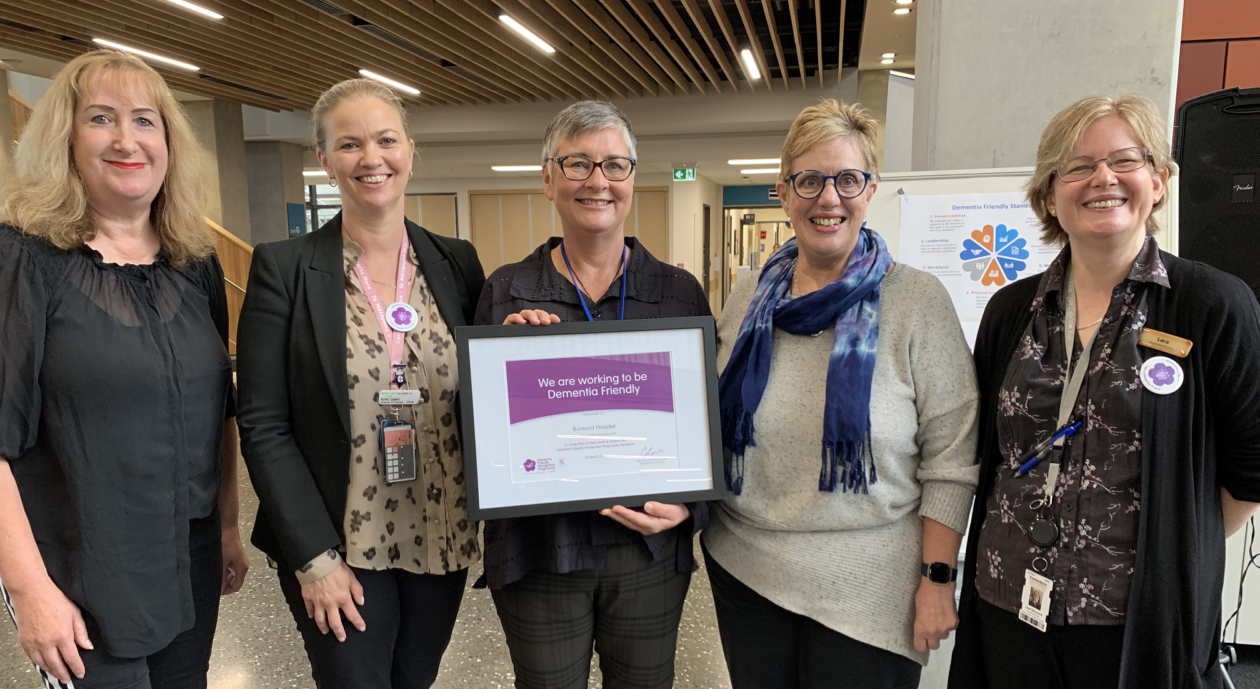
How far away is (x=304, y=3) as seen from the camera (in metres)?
6.22

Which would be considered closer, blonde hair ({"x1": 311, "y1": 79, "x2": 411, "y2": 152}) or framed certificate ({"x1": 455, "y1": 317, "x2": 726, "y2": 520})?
framed certificate ({"x1": 455, "y1": 317, "x2": 726, "y2": 520})

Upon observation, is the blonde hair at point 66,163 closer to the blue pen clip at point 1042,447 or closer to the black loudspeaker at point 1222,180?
the blue pen clip at point 1042,447

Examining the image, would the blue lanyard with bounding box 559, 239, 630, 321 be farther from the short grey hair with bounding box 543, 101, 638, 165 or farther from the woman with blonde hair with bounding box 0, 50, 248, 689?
the woman with blonde hair with bounding box 0, 50, 248, 689

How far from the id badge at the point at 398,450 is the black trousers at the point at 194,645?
0.47m

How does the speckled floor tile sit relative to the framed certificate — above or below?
below

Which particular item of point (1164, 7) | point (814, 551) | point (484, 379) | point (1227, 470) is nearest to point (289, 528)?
point (484, 379)

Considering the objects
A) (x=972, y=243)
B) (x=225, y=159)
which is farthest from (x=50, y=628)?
(x=225, y=159)

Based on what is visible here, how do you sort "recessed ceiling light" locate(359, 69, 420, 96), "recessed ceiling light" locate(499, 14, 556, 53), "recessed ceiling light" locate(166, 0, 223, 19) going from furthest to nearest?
"recessed ceiling light" locate(359, 69, 420, 96), "recessed ceiling light" locate(499, 14, 556, 53), "recessed ceiling light" locate(166, 0, 223, 19)

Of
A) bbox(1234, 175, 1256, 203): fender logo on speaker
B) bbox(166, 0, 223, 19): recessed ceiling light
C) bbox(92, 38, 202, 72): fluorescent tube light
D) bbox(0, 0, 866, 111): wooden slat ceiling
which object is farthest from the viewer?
bbox(92, 38, 202, 72): fluorescent tube light

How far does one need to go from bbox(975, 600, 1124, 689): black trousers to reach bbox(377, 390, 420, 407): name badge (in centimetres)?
126

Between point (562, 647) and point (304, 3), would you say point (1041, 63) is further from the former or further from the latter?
point (304, 3)

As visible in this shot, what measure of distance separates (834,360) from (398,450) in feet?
3.09

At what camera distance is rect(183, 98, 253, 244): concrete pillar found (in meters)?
11.1

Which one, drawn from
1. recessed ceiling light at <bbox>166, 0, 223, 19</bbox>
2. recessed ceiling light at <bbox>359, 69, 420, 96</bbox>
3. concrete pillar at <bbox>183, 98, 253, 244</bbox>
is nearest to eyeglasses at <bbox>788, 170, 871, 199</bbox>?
recessed ceiling light at <bbox>166, 0, 223, 19</bbox>
